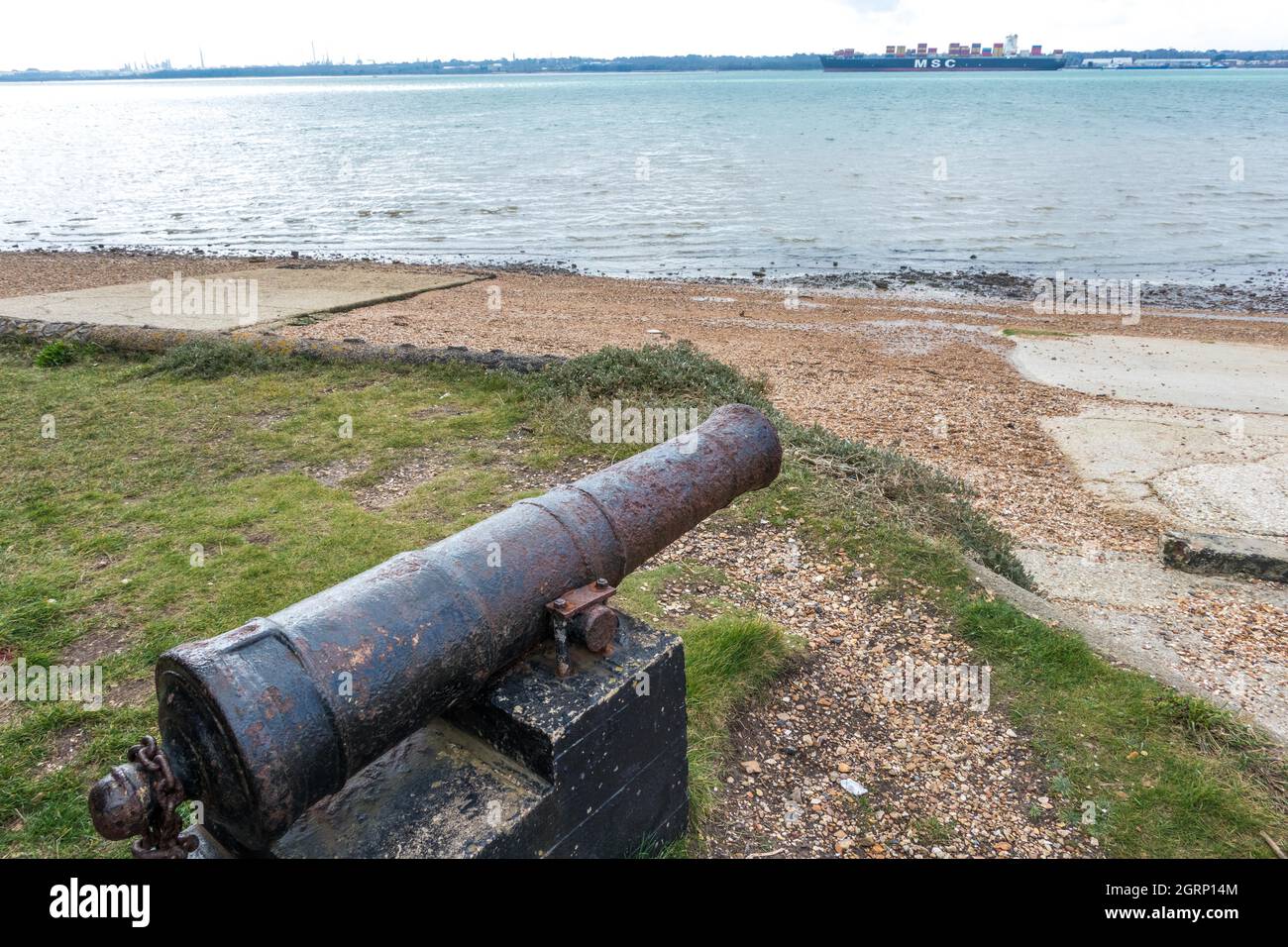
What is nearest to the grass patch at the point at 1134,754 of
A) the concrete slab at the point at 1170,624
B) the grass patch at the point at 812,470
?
the concrete slab at the point at 1170,624

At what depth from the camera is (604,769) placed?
9.48 feet

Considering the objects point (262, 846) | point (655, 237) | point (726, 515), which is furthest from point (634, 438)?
point (655, 237)

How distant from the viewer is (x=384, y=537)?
581 cm

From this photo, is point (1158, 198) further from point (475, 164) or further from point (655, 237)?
point (475, 164)

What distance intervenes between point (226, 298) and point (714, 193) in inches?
1083

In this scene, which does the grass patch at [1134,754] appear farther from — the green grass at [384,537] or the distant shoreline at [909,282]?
the distant shoreline at [909,282]

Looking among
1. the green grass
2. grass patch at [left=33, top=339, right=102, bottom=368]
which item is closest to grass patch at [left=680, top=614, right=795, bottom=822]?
the green grass

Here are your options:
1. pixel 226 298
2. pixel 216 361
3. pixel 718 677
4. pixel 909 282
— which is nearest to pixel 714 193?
pixel 909 282

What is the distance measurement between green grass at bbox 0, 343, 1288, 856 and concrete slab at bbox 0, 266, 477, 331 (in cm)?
187

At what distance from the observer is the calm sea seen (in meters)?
26.3

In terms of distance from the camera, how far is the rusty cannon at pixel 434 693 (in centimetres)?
213

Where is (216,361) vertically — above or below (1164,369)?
above

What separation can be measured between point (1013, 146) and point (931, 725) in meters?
61.0

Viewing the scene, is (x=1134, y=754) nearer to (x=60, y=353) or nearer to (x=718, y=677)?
(x=718, y=677)
